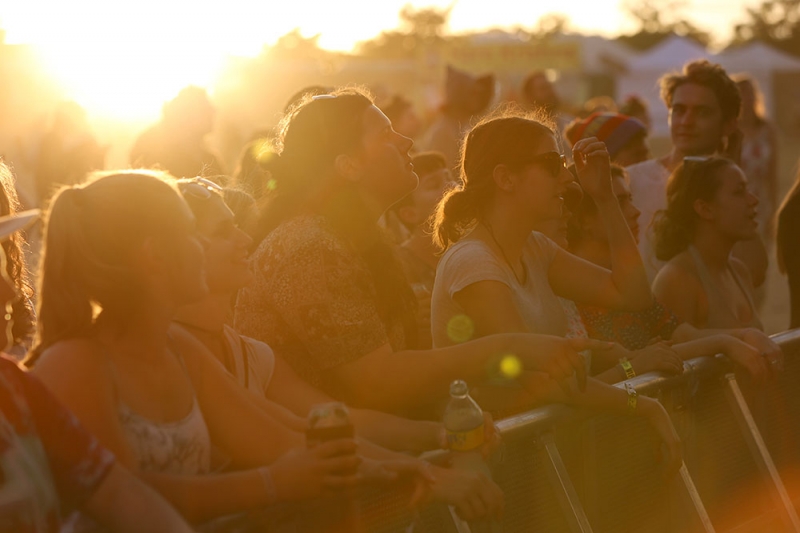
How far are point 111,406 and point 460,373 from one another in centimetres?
121

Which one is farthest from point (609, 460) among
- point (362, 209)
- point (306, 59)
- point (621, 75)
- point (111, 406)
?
point (621, 75)

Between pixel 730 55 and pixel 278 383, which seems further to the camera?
pixel 730 55

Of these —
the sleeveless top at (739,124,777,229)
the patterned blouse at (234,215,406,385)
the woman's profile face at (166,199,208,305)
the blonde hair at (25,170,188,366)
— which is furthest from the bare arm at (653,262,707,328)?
the sleeveless top at (739,124,777,229)

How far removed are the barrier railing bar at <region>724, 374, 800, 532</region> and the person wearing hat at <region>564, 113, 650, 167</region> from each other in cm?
220

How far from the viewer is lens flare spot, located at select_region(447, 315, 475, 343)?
3.76m

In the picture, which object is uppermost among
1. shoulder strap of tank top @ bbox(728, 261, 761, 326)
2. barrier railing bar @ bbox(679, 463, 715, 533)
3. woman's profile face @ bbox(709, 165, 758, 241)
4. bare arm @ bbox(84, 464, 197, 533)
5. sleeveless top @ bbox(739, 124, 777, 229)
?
bare arm @ bbox(84, 464, 197, 533)

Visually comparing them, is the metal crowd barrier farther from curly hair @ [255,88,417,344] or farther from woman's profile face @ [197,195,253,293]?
woman's profile face @ [197,195,253,293]

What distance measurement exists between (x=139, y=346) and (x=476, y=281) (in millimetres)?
1424

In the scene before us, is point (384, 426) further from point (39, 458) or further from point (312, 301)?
point (39, 458)

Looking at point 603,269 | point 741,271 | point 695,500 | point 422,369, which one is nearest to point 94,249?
point 422,369

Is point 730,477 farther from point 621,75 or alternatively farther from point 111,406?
point 621,75

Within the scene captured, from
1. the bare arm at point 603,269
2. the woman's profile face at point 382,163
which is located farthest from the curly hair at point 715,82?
the woman's profile face at point 382,163

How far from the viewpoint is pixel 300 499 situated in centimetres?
247

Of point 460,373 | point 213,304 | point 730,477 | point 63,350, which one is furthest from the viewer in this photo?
point 730,477
